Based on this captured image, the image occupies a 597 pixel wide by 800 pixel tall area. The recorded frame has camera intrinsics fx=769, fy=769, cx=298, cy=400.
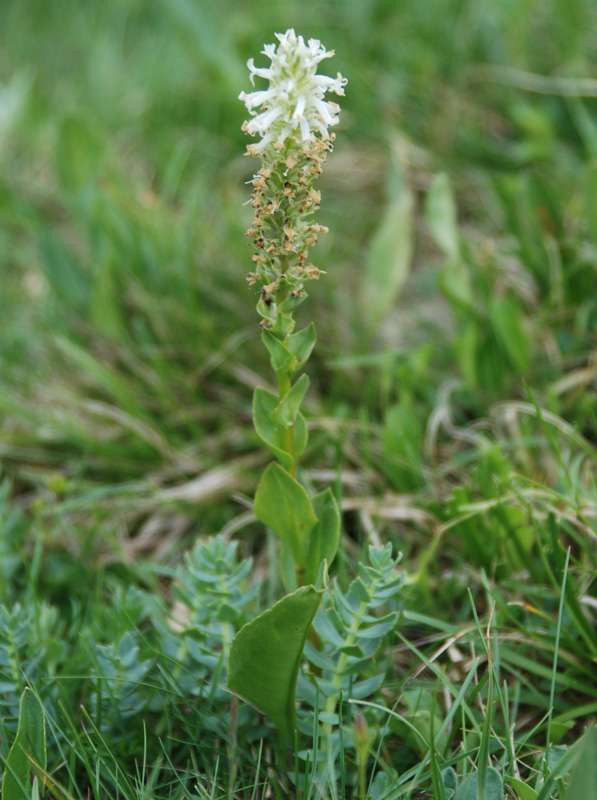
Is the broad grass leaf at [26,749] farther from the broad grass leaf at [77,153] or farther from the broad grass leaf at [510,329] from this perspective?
the broad grass leaf at [77,153]

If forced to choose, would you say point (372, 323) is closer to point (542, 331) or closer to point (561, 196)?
point (542, 331)

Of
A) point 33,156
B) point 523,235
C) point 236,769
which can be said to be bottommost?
point 236,769

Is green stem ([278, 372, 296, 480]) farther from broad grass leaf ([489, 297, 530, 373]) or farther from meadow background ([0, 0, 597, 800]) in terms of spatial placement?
broad grass leaf ([489, 297, 530, 373])

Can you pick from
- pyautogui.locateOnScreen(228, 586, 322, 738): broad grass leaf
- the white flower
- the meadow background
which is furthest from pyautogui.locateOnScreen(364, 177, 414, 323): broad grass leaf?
pyautogui.locateOnScreen(228, 586, 322, 738): broad grass leaf

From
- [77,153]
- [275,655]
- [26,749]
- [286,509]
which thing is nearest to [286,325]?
[286,509]

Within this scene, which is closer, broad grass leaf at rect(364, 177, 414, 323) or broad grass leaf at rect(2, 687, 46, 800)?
broad grass leaf at rect(2, 687, 46, 800)

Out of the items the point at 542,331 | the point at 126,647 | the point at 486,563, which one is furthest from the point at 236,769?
the point at 542,331

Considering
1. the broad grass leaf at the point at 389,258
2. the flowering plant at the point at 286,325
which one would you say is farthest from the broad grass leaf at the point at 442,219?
the flowering plant at the point at 286,325
